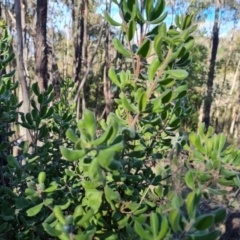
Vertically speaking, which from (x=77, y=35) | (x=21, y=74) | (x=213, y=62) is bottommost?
(x=21, y=74)

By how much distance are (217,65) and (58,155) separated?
16543 millimetres

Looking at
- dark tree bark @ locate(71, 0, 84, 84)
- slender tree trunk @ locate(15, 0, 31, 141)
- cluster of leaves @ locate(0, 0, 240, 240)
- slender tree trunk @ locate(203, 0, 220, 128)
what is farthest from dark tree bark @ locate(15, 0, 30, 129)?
slender tree trunk @ locate(203, 0, 220, 128)

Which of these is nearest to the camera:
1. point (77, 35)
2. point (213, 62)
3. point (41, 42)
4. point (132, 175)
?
point (132, 175)

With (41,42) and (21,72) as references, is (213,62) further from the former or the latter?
(21,72)

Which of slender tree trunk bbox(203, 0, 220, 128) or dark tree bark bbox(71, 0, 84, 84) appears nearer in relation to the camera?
dark tree bark bbox(71, 0, 84, 84)

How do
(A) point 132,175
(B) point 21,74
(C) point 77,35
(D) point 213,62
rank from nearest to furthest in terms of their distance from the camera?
(A) point 132,175
(B) point 21,74
(C) point 77,35
(D) point 213,62

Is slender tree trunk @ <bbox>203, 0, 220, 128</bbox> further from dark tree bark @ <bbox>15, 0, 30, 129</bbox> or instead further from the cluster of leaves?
the cluster of leaves

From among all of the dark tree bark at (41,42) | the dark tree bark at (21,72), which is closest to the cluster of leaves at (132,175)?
the dark tree bark at (21,72)

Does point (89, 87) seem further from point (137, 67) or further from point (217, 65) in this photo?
point (137, 67)

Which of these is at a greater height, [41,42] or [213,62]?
[213,62]

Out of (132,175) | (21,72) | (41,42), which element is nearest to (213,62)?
(41,42)

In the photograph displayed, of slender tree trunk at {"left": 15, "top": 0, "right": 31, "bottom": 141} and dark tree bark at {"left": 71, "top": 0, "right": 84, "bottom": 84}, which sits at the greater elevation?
dark tree bark at {"left": 71, "top": 0, "right": 84, "bottom": 84}

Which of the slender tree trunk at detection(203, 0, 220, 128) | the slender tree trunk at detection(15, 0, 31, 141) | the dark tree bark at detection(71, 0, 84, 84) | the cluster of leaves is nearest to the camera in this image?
the cluster of leaves

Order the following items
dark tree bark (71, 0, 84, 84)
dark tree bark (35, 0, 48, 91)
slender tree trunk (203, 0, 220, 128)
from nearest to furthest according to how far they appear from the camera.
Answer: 1. dark tree bark (35, 0, 48, 91)
2. dark tree bark (71, 0, 84, 84)
3. slender tree trunk (203, 0, 220, 128)
